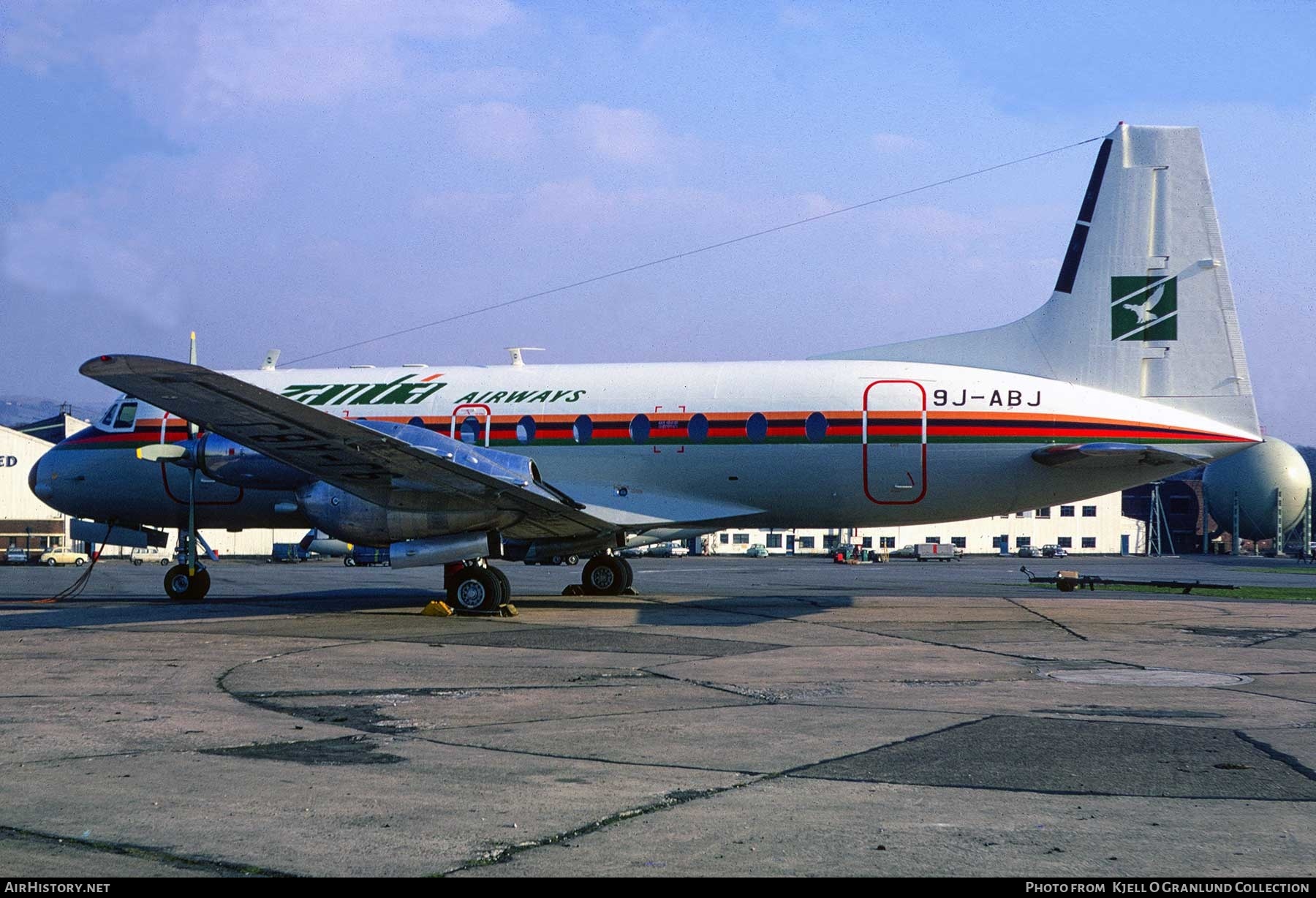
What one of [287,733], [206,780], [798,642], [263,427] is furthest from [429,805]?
[263,427]

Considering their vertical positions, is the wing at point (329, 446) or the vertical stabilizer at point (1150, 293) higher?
the vertical stabilizer at point (1150, 293)

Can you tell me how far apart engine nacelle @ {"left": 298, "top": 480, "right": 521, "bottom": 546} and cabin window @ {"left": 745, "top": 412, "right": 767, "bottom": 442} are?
4358 millimetres

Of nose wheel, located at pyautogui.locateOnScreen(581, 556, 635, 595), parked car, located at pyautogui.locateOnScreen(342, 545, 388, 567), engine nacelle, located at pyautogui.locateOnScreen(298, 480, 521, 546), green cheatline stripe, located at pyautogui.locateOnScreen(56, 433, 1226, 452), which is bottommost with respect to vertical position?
parked car, located at pyautogui.locateOnScreen(342, 545, 388, 567)

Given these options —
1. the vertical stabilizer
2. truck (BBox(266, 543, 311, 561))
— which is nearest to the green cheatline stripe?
the vertical stabilizer

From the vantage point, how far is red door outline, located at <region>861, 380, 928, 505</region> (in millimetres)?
18844

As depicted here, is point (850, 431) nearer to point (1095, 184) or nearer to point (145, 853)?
point (1095, 184)

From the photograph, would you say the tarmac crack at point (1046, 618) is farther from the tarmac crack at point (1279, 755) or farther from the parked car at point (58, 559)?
the parked car at point (58, 559)

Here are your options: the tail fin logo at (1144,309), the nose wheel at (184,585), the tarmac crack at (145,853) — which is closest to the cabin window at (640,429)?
the tail fin logo at (1144,309)

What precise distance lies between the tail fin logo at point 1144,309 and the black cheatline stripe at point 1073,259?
64 cm

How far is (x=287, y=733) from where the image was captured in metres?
7.99

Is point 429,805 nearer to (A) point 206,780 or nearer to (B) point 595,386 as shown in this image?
(A) point 206,780

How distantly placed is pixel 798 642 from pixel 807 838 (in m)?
9.15

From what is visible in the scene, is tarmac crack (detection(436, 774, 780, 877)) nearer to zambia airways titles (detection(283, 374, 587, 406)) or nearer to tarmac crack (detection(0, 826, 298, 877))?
tarmac crack (detection(0, 826, 298, 877))

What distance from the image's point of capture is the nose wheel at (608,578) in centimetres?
2352
